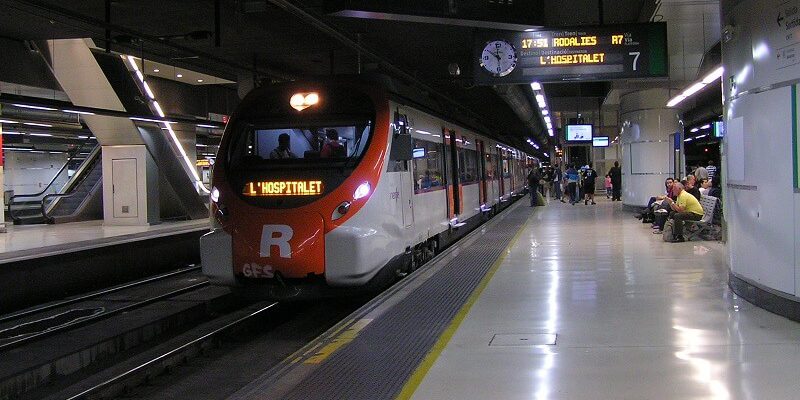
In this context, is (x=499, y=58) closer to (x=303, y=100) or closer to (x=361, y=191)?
(x=303, y=100)

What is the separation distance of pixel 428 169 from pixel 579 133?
21.5 meters

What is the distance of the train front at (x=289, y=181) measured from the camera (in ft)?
25.7

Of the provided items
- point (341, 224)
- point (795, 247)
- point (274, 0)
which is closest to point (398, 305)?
point (341, 224)

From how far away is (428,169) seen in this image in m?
11.3

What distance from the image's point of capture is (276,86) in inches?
356

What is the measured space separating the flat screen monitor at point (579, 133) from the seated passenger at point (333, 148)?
23.8 meters

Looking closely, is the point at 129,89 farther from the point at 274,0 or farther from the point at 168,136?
the point at 274,0

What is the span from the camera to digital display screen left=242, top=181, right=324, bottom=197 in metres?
8.05

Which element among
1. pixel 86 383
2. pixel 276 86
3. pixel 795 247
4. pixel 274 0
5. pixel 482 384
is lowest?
pixel 86 383

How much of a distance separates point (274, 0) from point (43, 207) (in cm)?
1702

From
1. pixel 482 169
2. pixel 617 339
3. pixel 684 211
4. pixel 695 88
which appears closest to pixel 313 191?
pixel 617 339

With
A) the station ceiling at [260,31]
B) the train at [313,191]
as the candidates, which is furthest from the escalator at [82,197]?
the train at [313,191]

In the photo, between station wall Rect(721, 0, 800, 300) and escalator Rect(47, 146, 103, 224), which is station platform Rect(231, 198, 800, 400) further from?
escalator Rect(47, 146, 103, 224)

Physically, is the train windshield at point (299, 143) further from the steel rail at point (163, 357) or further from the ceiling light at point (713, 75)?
the ceiling light at point (713, 75)
